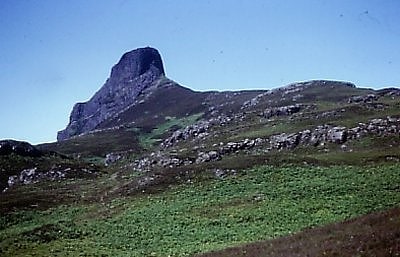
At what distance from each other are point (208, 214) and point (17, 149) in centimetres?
6914

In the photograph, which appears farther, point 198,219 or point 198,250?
point 198,219

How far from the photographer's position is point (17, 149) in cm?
9975

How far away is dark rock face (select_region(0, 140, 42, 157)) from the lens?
97000 mm

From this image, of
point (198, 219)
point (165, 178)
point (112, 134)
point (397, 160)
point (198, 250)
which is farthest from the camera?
point (112, 134)

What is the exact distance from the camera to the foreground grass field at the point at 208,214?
36.4 m

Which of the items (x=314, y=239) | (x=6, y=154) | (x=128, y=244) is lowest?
(x=128, y=244)

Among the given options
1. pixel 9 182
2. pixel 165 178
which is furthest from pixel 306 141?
pixel 9 182

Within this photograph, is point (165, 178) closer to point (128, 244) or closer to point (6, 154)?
point (128, 244)

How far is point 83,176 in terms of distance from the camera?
8788cm

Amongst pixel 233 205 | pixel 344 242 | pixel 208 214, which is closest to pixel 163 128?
pixel 233 205

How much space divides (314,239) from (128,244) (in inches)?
762

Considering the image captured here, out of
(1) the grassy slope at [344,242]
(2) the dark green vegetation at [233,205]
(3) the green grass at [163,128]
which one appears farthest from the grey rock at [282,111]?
(1) the grassy slope at [344,242]

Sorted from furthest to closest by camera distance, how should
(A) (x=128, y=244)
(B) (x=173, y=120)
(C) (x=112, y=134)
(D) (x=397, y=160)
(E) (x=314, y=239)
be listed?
(B) (x=173, y=120), (C) (x=112, y=134), (D) (x=397, y=160), (A) (x=128, y=244), (E) (x=314, y=239)

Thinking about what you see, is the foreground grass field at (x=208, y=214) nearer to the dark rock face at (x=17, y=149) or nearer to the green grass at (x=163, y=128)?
the dark rock face at (x=17, y=149)
